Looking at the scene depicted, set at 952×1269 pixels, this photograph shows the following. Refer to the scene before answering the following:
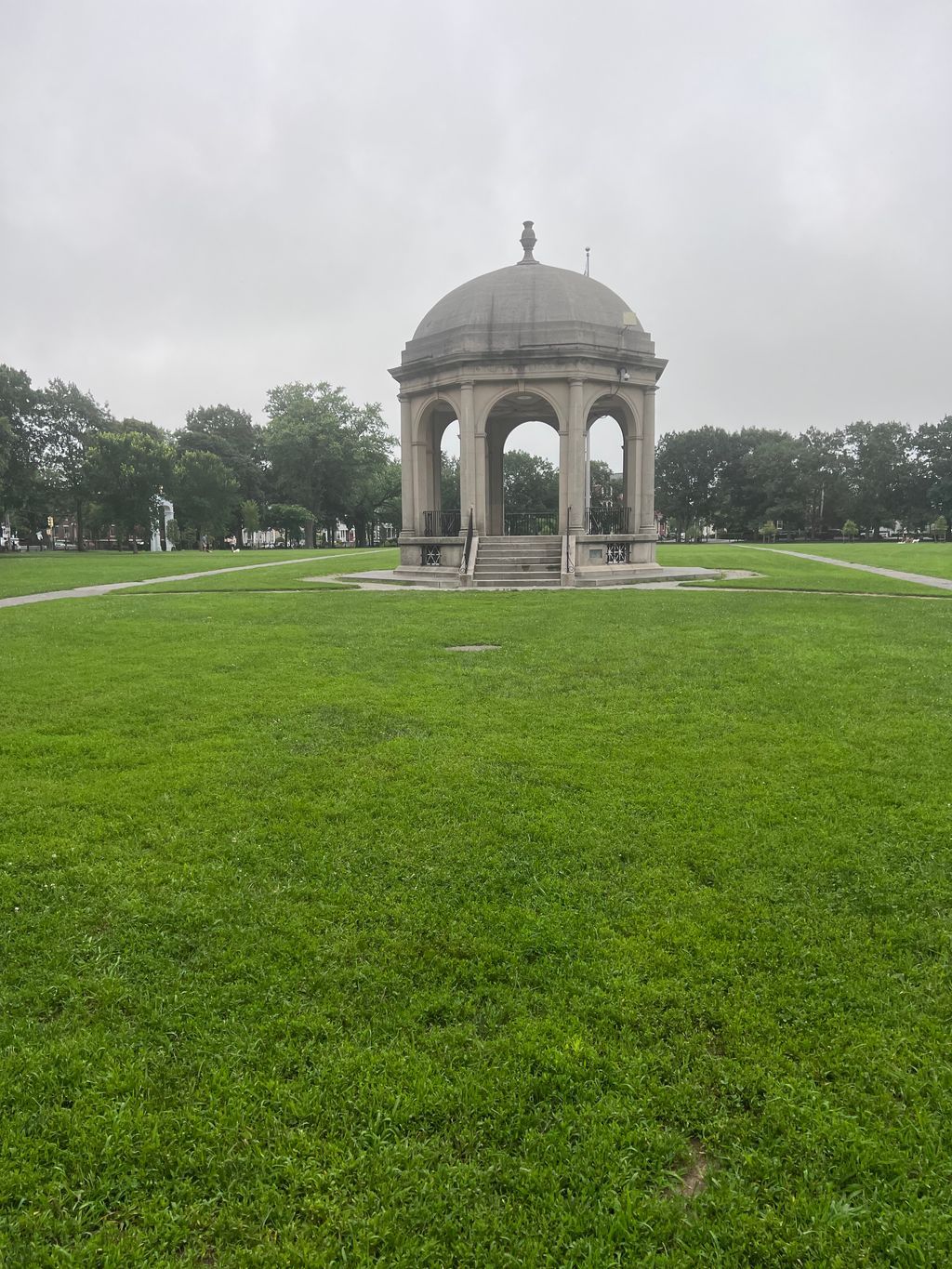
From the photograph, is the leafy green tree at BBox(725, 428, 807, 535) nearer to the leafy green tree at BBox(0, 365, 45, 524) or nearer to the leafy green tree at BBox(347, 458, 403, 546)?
the leafy green tree at BBox(347, 458, 403, 546)

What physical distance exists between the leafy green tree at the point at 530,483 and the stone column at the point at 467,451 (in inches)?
1859

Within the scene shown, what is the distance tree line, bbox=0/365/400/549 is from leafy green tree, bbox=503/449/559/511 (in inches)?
518

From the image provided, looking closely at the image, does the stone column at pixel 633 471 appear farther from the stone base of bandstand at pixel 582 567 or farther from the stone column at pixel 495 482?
the stone column at pixel 495 482

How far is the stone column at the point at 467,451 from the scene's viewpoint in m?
25.7

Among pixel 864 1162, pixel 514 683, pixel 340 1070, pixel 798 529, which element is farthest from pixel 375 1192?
pixel 798 529

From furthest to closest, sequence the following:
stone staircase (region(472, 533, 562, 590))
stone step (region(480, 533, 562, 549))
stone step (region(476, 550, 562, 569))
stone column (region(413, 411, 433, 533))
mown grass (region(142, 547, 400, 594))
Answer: stone column (region(413, 411, 433, 533)), stone step (region(480, 533, 562, 549)), stone step (region(476, 550, 562, 569)), mown grass (region(142, 547, 400, 594)), stone staircase (region(472, 533, 562, 590))

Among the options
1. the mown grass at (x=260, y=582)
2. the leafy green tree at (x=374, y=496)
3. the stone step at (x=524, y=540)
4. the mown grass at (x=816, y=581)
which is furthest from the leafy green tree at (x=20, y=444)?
the mown grass at (x=816, y=581)

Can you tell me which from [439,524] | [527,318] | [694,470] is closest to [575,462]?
[527,318]

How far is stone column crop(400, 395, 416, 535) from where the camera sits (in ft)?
91.5

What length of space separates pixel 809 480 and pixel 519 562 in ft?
252

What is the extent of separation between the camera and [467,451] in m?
26.0

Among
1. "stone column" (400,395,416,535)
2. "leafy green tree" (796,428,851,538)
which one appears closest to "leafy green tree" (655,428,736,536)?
"leafy green tree" (796,428,851,538)

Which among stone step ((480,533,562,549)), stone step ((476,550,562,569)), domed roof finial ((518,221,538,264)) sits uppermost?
domed roof finial ((518,221,538,264))

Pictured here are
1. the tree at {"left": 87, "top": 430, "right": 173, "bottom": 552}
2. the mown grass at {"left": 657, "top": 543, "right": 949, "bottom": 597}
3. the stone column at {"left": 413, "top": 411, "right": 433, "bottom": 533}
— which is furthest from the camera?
the tree at {"left": 87, "top": 430, "right": 173, "bottom": 552}
